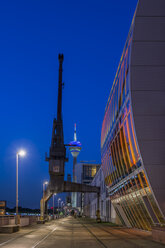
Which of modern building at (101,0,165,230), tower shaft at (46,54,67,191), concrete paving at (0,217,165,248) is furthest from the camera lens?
tower shaft at (46,54,67,191)

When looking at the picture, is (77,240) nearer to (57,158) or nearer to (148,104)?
(148,104)

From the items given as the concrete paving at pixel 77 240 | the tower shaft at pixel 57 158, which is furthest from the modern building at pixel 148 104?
the tower shaft at pixel 57 158

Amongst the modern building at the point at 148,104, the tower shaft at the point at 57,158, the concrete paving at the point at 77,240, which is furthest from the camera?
the tower shaft at the point at 57,158

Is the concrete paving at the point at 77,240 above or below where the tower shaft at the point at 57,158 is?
below

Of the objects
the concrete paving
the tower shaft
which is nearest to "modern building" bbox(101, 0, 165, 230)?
the concrete paving

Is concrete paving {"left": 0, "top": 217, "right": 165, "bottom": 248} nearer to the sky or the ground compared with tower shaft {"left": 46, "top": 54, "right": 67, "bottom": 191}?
nearer to the ground

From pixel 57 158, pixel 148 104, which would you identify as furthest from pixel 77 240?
pixel 57 158

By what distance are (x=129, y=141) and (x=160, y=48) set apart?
8204 mm

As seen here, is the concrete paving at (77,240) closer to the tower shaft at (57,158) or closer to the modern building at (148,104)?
the modern building at (148,104)

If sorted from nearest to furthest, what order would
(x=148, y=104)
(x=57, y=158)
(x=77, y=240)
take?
1. (x=77, y=240)
2. (x=148, y=104)
3. (x=57, y=158)

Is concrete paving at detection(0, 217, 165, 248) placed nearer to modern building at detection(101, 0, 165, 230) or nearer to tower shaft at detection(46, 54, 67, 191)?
modern building at detection(101, 0, 165, 230)

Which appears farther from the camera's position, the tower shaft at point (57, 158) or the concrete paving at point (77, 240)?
the tower shaft at point (57, 158)

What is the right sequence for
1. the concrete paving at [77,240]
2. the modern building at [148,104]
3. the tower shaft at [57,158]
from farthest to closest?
1. the tower shaft at [57,158]
2. the modern building at [148,104]
3. the concrete paving at [77,240]

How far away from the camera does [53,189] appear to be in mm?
72312
